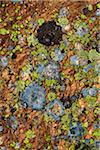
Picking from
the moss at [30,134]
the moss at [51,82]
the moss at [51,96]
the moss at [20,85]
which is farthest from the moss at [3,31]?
the moss at [30,134]

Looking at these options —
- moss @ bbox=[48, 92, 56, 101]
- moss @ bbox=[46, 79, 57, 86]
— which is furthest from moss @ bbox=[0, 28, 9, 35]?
moss @ bbox=[48, 92, 56, 101]

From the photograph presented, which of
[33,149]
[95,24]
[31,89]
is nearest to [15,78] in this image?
[31,89]

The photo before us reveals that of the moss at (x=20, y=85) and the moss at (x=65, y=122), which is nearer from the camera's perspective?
the moss at (x=65, y=122)

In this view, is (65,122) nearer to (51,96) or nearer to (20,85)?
(51,96)

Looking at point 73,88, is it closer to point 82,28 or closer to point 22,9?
point 82,28

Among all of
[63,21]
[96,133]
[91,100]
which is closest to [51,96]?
[91,100]

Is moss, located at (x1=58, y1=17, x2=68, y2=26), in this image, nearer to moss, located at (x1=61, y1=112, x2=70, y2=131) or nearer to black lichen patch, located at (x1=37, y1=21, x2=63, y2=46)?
black lichen patch, located at (x1=37, y1=21, x2=63, y2=46)

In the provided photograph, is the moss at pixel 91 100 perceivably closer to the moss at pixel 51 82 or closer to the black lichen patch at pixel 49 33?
the moss at pixel 51 82

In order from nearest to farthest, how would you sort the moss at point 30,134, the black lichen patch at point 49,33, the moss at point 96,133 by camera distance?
1. the moss at point 96,133
2. the moss at point 30,134
3. the black lichen patch at point 49,33
